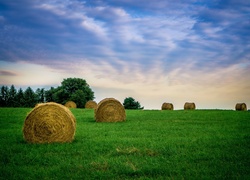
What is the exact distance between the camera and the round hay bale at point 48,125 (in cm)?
1238

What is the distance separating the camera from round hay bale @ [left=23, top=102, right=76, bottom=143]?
40.6 feet

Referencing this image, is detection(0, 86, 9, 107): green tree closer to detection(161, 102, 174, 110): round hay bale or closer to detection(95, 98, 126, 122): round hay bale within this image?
detection(161, 102, 174, 110): round hay bale

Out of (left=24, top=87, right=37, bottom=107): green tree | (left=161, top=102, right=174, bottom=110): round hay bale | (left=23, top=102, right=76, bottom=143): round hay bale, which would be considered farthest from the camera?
(left=24, top=87, right=37, bottom=107): green tree

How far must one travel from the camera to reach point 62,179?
6.75 metres

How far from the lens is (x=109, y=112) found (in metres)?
22.4

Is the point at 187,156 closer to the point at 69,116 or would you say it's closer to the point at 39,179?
the point at 39,179

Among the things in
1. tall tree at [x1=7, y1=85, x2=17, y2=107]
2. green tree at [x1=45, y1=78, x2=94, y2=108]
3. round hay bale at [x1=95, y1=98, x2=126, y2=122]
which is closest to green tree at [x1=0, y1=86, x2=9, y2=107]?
tall tree at [x1=7, y1=85, x2=17, y2=107]

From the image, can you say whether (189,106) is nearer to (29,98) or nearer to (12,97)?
(29,98)

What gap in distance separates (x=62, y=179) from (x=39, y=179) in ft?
1.88

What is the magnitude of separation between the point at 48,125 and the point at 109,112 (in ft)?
32.7

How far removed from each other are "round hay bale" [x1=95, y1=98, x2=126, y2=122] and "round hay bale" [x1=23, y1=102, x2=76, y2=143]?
9.15m

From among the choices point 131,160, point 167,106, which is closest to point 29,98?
point 167,106

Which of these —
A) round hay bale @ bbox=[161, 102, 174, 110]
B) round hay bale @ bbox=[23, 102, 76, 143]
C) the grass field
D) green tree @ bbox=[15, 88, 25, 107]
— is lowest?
the grass field

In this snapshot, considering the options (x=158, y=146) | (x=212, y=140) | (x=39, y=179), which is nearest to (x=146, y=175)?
(x=39, y=179)
